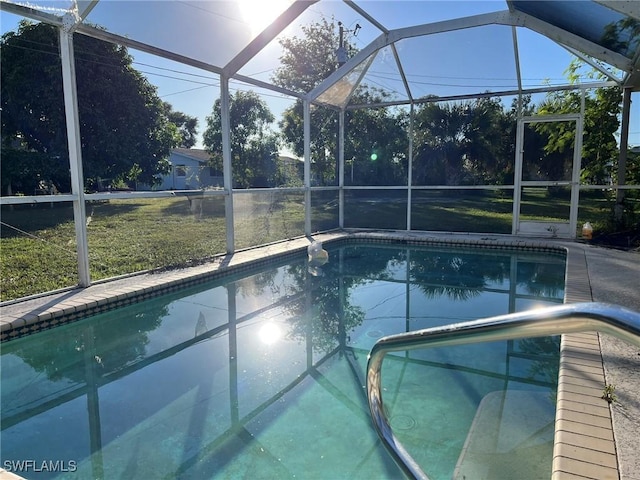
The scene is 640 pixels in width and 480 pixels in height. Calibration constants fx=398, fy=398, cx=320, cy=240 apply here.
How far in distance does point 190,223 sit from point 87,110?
465 cm

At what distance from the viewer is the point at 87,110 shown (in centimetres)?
941

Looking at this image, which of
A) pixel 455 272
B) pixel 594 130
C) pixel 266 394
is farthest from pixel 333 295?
pixel 594 130

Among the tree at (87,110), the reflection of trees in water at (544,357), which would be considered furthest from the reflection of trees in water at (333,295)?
the tree at (87,110)

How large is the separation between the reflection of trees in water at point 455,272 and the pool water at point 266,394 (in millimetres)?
335

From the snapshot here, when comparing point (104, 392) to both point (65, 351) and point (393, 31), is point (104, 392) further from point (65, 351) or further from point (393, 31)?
point (393, 31)

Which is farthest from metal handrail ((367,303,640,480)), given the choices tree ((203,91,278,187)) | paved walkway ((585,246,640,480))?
tree ((203,91,278,187))

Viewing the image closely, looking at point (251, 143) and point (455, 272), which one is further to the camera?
point (251, 143)

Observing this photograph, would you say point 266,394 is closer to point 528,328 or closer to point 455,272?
point 528,328

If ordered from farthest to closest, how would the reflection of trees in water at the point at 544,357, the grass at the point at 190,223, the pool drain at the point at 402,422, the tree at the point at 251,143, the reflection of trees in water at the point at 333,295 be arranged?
1. the tree at the point at 251,143
2. the grass at the point at 190,223
3. the reflection of trees in water at the point at 333,295
4. the reflection of trees in water at the point at 544,357
5. the pool drain at the point at 402,422

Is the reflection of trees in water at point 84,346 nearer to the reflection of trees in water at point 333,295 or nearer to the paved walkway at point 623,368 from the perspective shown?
the reflection of trees in water at point 333,295

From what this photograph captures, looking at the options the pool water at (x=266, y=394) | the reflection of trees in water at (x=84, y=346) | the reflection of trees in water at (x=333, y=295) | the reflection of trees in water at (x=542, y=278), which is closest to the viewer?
the pool water at (x=266, y=394)

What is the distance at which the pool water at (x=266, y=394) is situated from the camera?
1979 mm

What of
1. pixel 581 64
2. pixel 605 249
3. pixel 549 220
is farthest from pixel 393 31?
pixel 605 249

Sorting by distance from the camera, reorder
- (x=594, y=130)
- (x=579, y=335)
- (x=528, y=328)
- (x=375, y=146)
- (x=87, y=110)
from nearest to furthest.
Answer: (x=528, y=328) < (x=579, y=335) < (x=594, y=130) < (x=375, y=146) < (x=87, y=110)
